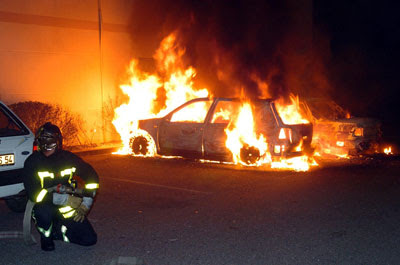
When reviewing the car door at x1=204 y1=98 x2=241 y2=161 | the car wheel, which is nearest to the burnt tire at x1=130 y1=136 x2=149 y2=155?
the car door at x1=204 y1=98 x2=241 y2=161

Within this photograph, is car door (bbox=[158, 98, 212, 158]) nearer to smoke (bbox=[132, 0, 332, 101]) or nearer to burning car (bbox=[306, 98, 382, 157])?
burning car (bbox=[306, 98, 382, 157])

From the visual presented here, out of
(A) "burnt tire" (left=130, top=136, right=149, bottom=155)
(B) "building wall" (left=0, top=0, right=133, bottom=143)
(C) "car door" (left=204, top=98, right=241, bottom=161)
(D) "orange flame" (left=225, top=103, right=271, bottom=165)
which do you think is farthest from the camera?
(B) "building wall" (left=0, top=0, right=133, bottom=143)

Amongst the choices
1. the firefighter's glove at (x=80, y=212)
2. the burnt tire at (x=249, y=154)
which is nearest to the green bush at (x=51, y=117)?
the burnt tire at (x=249, y=154)

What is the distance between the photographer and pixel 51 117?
1366 cm

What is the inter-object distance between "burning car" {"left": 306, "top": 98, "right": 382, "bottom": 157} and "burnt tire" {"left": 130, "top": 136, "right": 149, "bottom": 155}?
411 centimetres

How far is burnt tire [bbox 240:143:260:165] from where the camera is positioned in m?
10.7

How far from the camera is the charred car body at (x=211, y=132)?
10461 millimetres

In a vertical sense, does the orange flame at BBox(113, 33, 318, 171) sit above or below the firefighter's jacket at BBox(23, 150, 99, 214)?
above

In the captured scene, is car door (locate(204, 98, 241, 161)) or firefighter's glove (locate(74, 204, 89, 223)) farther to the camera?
car door (locate(204, 98, 241, 161))

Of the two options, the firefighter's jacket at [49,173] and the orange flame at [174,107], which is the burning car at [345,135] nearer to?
the orange flame at [174,107]

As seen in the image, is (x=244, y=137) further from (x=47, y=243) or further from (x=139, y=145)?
(x=47, y=243)

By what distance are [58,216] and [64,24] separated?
1041 centimetres

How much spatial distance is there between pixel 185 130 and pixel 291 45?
1376cm

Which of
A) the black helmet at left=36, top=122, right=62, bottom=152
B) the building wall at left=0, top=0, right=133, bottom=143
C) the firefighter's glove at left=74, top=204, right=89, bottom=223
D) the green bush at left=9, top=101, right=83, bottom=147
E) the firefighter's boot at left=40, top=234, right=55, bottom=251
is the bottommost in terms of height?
the firefighter's boot at left=40, top=234, right=55, bottom=251
